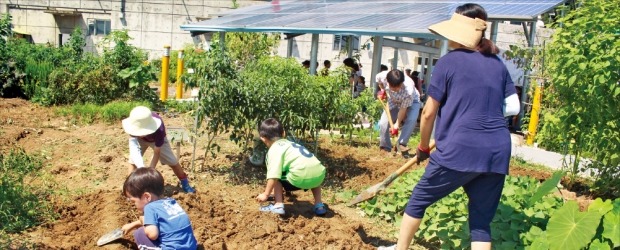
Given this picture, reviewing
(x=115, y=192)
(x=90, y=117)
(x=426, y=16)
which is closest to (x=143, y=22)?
(x=90, y=117)

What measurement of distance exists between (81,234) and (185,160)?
2.53 meters

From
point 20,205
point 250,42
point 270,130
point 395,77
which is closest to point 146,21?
point 250,42

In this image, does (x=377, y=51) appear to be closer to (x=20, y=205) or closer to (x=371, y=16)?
(x=371, y=16)

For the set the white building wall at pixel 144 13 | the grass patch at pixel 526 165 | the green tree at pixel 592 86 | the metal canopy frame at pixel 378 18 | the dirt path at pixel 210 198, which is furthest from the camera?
the white building wall at pixel 144 13

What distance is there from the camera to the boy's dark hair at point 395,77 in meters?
7.85

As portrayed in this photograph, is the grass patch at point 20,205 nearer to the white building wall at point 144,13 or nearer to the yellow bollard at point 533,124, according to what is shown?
the yellow bollard at point 533,124

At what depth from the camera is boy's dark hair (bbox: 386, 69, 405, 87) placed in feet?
25.7

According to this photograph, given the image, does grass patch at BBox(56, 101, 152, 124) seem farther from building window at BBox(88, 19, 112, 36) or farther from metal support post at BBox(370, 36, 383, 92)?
building window at BBox(88, 19, 112, 36)

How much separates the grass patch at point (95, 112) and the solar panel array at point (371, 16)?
3076 mm

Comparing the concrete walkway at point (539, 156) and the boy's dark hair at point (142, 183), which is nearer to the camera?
the boy's dark hair at point (142, 183)

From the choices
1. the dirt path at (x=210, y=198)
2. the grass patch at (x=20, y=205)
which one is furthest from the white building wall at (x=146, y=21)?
the grass patch at (x=20, y=205)

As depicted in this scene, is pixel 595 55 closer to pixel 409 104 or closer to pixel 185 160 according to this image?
pixel 409 104

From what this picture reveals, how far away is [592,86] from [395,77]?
2484 millimetres

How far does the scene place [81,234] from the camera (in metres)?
4.57
